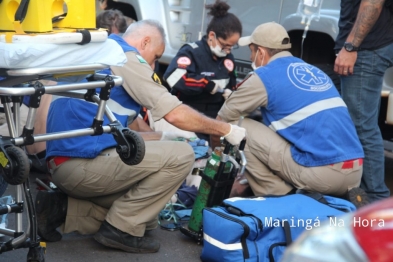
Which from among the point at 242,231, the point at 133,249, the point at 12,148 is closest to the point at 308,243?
the point at 12,148

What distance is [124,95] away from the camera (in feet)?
12.6

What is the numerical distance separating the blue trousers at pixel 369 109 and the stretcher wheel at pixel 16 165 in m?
2.64

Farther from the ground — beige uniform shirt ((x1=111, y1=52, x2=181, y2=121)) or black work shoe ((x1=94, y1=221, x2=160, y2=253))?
beige uniform shirt ((x1=111, y1=52, x2=181, y2=121))

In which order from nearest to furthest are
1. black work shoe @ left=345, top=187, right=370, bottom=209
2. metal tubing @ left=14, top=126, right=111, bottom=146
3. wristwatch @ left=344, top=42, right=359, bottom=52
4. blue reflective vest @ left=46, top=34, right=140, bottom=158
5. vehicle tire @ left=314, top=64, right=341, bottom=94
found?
metal tubing @ left=14, top=126, right=111, bottom=146 < blue reflective vest @ left=46, top=34, right=140, bottom=158 < black work shoe @ left=345, top=187, right=370, bottom=209 < wristwatch @ left=344, top=42, right=359, bottom=52 < vehicle tire @ left=314, top=64, right=341, bottom=94

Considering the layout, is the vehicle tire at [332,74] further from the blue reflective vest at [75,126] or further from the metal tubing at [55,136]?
the metal tubing at [55,136]

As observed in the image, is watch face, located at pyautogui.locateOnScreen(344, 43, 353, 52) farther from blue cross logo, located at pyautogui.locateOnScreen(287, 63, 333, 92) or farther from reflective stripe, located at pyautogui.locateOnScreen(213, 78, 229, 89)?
reflective stripe, located at pyautogui.locateOnScreen(213, 78, 229, 89)

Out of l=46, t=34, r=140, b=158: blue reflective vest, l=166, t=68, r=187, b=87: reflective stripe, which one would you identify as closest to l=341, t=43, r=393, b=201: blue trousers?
l=166, t=68, r=187, b=87: reflective stripe

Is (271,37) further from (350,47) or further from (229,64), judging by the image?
(229,64)

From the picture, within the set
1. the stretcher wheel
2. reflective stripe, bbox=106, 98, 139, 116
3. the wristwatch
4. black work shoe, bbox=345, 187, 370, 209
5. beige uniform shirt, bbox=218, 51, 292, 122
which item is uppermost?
the wristwatch

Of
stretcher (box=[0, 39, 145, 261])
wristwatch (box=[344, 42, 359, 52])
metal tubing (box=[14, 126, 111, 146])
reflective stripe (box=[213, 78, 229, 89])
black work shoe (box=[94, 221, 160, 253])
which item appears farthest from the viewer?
reflective stripe (box=[213, 78, 229, 89])

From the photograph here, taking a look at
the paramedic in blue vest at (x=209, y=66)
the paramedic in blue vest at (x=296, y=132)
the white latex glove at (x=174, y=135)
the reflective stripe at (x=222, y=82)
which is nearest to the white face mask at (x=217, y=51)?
the paramedic in blue vest at (x=209, y=66)

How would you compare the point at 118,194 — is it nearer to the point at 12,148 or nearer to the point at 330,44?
the point at 12,148

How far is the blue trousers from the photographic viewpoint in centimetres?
466

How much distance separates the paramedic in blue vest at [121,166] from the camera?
3699 millimetres
